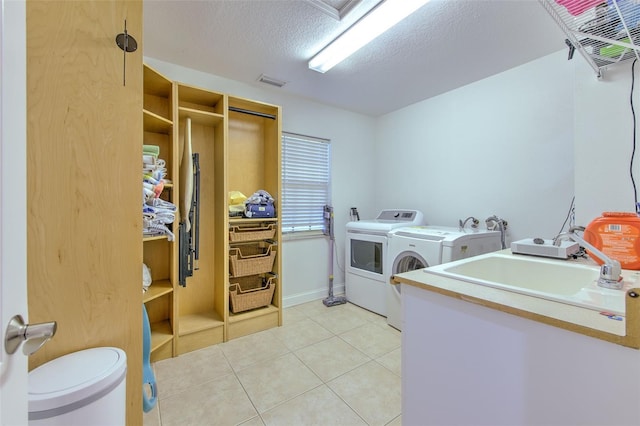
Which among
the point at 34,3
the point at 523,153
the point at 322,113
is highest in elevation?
the point at 322,113

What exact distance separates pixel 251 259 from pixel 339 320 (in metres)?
1.16

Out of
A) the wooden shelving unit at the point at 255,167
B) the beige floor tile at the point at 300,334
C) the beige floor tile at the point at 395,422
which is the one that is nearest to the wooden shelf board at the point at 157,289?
the wooden shelving unit at the point at 255,167

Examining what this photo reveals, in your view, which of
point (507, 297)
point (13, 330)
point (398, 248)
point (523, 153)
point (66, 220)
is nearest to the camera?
point (13, 330)

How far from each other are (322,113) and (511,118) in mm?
2055

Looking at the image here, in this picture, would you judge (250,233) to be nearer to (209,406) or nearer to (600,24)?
(209,406)

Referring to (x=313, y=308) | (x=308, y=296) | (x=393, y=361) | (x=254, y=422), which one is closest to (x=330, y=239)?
(x=308, y=296)

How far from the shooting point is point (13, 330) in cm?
48

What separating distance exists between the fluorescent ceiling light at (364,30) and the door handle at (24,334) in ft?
6.85

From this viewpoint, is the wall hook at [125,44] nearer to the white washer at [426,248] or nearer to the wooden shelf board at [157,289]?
the wooden shelf board at [157,289]

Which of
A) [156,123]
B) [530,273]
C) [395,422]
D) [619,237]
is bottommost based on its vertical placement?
[395,422]

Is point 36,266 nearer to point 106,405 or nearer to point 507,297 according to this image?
point 106,405

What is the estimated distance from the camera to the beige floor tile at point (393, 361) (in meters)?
1.93

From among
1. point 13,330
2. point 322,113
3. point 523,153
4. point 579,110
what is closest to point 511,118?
point 523,153

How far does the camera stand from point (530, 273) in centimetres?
141
